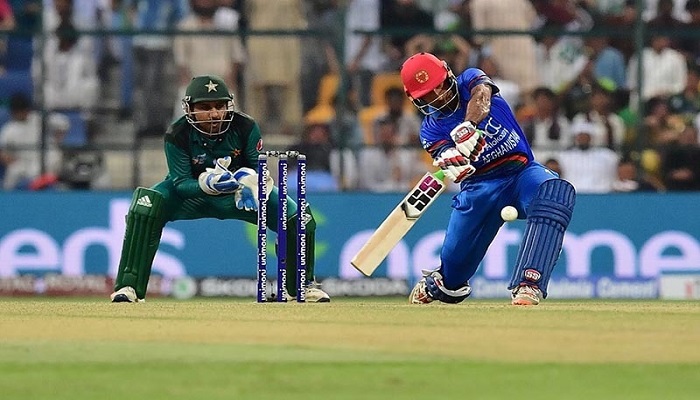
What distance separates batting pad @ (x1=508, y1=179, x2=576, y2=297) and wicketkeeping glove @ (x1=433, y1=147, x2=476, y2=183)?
56 cm

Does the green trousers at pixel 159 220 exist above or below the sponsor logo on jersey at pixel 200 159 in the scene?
below

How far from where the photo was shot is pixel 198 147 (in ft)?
40.5

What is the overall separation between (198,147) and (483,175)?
2191mm

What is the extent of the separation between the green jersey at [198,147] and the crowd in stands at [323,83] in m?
5.31

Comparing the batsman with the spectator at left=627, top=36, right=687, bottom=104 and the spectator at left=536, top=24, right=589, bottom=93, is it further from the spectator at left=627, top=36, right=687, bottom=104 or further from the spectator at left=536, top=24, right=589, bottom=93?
the spectator at left=627, top=36, right=687, bottom=104

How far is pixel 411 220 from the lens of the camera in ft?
39.9

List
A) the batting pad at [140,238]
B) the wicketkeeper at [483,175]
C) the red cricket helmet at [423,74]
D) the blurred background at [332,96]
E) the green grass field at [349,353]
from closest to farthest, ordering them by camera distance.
→ the green grass field at [349,353] → the wicketkeeper at [483,175] → the red cricket helmet at [423,74] → the batting pad at [140,238] → the blurred background at [332,96]

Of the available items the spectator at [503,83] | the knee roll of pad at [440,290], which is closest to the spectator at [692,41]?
the spectator at [503,83]

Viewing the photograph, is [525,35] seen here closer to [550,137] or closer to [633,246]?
[550,137]

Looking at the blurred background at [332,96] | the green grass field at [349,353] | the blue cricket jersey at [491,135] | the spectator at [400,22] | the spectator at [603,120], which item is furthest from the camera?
the spectator at [603,120]

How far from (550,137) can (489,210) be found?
5990 mm

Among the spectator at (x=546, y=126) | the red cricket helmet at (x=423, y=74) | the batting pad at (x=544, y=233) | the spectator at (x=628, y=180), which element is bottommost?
the batting pad at (x=544, y=233)

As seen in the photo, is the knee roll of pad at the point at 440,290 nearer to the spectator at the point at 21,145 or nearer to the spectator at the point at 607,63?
the spectator at the point at 607,63

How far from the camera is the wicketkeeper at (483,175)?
450 inches
